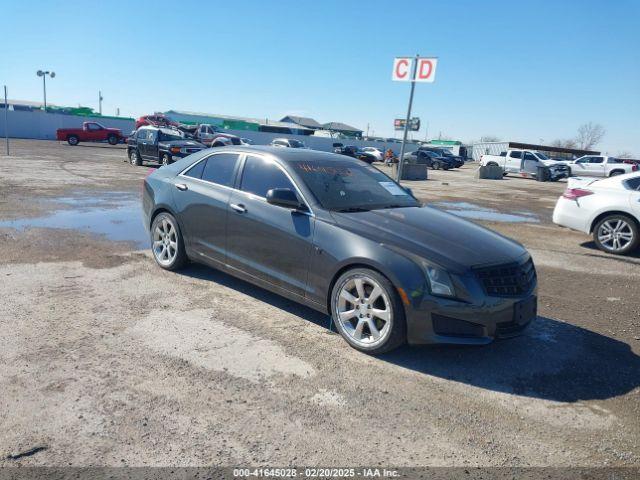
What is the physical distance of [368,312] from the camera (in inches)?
156

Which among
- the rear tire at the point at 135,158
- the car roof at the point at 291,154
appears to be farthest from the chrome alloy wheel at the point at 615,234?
the rear tire at the point at 135,158

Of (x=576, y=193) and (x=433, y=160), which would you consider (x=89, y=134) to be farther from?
(x=576, y=193)

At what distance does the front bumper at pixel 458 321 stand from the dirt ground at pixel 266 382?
0.96ft

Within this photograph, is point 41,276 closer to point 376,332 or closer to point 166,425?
point 166,425

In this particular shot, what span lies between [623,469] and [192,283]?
429cm

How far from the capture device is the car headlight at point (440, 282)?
146 inches

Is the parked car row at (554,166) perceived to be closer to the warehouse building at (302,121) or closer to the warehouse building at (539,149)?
the warehouse building at (539,149)

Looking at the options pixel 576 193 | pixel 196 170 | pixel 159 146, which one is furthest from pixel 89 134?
pixel 576 193

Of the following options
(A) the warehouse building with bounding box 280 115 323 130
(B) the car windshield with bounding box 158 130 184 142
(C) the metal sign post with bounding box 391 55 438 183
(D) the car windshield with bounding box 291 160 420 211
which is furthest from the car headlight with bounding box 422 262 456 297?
(A) the warehouse building with bounding box 280 115 323 130

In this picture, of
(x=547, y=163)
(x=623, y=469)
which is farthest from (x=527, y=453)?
(x=547, y=163)

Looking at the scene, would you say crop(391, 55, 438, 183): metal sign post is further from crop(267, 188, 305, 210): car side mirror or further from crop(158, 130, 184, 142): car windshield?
crop(158, 130, 184, 142): car windshield

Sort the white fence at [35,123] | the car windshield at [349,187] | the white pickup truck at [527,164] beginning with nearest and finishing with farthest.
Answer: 1. the car windshield at [349,187]
2. the white pickup truck at [527,164]
3. the white fence at [35,123]

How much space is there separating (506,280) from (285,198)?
202 cm

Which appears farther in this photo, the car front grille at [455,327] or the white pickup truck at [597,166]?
the white pickup truck at [597,166]
